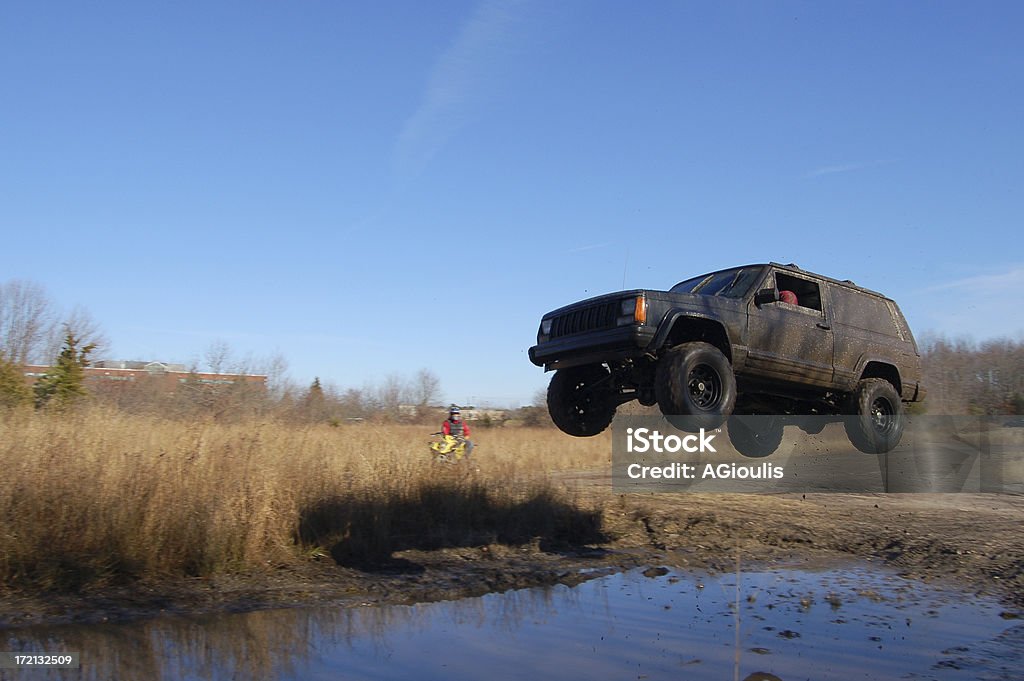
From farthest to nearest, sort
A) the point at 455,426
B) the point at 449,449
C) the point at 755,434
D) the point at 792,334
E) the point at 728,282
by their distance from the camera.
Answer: the point at 455,426
the point at 449,449
the point at 755,434
the point at 728,282
the point at 792,334

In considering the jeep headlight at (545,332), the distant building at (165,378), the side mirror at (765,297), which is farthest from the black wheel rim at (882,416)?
the distant building at (165,378)

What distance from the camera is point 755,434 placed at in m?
9.23

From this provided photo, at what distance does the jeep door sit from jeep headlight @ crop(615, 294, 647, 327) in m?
1.27

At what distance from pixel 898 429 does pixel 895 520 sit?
5.00 meters

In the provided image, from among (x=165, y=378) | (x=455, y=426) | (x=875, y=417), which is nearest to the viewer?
(x=875, y=417)

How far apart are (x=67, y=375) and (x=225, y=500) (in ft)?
30.6

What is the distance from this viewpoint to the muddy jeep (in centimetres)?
646

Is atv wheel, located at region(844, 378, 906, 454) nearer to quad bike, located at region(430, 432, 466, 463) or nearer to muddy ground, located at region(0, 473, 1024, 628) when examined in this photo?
muddy ground, located at region(0, 473, 1024, 628)

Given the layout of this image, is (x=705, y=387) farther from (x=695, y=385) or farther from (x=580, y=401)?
(x=580, y=401)

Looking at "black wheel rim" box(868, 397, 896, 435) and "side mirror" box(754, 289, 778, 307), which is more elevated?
"side mirror" box(754, 289, 778, 307)

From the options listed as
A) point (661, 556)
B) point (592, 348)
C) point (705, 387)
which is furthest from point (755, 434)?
point (592, 348)

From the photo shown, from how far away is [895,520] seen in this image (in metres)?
12.4
